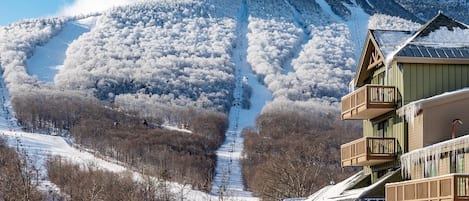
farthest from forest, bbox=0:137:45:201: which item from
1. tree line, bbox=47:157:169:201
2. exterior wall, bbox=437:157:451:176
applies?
exterior wall, bbox=437:157:451:176

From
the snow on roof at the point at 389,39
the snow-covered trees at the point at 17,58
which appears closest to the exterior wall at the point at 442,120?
the snow on roof at the point at 389,39

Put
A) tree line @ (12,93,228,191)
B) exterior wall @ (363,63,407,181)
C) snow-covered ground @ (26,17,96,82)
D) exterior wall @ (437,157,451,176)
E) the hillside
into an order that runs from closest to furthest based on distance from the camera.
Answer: exterior wall @ (437,157,451,176)
exterior wall @ (363,63,407,181)
tree line @ (12,93,228,191)
the hillside
snow-covered ground @ (26,17,96,82)

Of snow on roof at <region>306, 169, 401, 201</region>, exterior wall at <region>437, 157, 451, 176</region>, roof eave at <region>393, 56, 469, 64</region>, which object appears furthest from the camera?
roof eave at <region>393, 56, 469, 64</region>

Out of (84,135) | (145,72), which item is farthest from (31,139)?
(145,72)

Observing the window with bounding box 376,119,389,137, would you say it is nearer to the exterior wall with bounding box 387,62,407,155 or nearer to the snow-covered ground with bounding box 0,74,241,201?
the exterior wall with bounding box 387,62,407,155

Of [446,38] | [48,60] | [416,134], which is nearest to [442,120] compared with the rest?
[416,134]

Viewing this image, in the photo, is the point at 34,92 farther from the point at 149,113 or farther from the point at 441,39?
the point at 441,39

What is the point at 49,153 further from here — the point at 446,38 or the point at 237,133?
the point at 446,38
